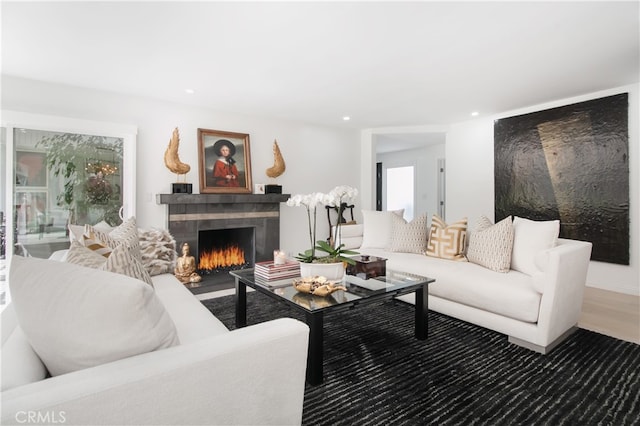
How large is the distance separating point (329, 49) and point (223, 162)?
254 cm

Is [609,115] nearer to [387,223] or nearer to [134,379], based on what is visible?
[387,223]

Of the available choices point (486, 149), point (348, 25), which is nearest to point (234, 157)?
point (348, 25)

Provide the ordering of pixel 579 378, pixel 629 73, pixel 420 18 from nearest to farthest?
pixel 579 378 → pixel 420 18 → pixel 629 73

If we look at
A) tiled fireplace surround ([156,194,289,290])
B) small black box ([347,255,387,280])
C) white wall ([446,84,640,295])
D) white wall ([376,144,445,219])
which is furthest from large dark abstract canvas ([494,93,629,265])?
tiled fireplace surround ([156,194,289,290])

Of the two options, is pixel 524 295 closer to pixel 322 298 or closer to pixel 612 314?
pixel 322 298

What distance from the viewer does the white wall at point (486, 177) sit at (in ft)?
12.3

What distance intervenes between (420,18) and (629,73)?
8.90ft

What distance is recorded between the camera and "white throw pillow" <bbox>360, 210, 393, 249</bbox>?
411 cm

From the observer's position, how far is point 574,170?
13.7 ft

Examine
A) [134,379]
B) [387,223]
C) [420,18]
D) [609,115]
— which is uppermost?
[420,18]

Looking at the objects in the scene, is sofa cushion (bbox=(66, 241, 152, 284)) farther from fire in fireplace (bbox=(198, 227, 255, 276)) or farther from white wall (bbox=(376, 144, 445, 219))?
white wall (bbox=(376, 144, 445, 219))

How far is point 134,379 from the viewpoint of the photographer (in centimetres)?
78

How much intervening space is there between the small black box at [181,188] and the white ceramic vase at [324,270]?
8.86 feet

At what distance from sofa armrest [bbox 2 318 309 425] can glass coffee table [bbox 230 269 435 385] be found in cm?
76
